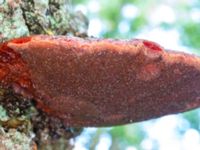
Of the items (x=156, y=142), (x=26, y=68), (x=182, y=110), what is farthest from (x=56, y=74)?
(x=156, y=142)

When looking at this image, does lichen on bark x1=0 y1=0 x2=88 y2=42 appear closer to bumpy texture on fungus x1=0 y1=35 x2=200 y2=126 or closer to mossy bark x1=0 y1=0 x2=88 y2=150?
mossy bark x1=0 y1=0 x2=88 y2=150

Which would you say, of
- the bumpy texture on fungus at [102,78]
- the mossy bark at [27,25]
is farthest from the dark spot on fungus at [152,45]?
the mossy bark at [27,25]

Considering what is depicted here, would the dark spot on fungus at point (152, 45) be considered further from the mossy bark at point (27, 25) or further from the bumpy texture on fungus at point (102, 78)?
the mossy bark at point (27, 25)

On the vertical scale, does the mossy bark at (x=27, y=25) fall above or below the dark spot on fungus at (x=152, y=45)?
below

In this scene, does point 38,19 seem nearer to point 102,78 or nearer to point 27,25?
point 27,25

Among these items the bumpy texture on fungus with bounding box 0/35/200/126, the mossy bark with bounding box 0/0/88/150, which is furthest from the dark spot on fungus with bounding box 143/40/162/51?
the mossy bark with bounding box 0/0/88/150

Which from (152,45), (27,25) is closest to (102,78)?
(152,45)
